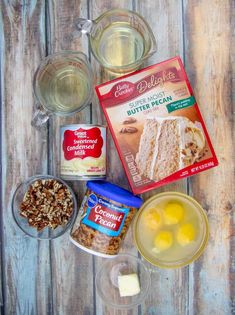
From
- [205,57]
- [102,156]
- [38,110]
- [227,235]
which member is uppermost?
[205,57]

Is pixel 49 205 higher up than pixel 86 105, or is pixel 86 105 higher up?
pixel 86 105

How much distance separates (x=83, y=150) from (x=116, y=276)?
13.2 inches

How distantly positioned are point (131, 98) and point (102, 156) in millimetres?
148

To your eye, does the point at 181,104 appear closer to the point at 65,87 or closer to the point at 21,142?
the point at 65,87

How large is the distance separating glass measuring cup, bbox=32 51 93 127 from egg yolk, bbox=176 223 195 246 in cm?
36

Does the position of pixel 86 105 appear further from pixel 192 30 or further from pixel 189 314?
pixel 189 314

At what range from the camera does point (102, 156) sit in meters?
0.93

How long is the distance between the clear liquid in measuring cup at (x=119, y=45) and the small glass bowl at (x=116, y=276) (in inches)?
18.5

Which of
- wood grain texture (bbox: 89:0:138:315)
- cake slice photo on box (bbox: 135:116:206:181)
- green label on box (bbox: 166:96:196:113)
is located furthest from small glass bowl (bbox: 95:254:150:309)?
green label on box (bbox: 166:96:196:113)

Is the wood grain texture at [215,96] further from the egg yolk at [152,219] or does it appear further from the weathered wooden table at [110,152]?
the egg yolk at [152,219]

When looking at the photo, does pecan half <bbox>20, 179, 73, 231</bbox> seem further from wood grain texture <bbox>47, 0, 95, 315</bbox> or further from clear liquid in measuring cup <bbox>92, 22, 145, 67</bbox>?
clear liquid in measuring cup <bbox>92, 22, 145, 67</bbox>

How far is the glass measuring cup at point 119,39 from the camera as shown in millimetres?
919

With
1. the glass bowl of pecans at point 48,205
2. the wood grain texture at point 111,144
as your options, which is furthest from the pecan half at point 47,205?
the wood grain texture at point 111,144

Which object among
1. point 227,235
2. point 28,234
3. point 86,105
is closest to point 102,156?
point 86,105
